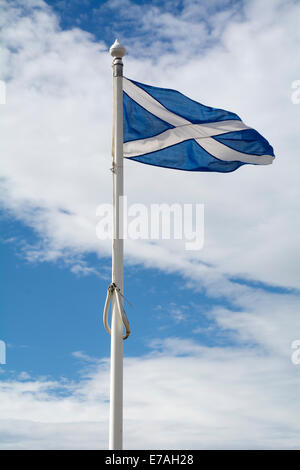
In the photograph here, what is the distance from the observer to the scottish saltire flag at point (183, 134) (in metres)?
16.5

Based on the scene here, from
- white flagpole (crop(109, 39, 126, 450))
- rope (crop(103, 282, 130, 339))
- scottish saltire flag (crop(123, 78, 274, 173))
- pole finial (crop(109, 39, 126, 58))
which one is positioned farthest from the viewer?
scottish saltire flag (crop(123, 78, 274, 173))

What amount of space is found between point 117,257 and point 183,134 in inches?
193

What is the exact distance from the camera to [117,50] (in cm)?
1569

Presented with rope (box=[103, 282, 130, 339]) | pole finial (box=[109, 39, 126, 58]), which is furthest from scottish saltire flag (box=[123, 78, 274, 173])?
rope (box=[103, 282, 130, 339])

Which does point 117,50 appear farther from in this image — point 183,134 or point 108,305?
point 108,305

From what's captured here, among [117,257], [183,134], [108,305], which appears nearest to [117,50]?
[183,134]

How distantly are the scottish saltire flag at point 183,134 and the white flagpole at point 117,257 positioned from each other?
0.70 meters

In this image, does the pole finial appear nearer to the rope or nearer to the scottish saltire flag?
the scottish saltire flag

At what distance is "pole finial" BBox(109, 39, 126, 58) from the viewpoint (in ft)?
51.4

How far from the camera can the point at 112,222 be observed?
14523mm

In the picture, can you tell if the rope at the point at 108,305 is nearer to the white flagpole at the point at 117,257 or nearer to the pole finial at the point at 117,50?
the white flagpole at the point at 117,257

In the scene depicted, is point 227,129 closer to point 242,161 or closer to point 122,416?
point 242,161

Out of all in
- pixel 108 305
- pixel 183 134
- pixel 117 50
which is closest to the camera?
pixel 108 305
